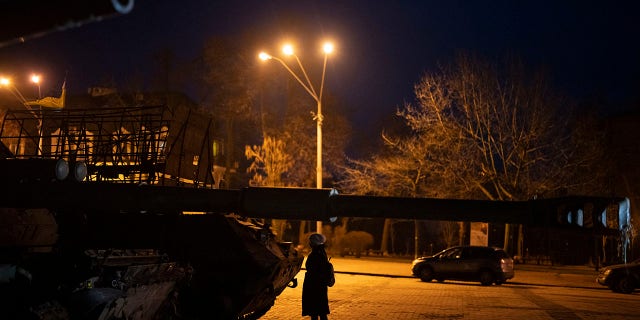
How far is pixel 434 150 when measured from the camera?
3167cm

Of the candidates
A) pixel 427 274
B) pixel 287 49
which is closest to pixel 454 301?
pixel 427 274

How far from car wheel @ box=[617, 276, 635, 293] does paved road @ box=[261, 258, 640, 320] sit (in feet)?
3.57

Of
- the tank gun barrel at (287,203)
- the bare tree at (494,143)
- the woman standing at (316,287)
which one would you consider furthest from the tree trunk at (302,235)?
the tank gun barrel at (287,203)

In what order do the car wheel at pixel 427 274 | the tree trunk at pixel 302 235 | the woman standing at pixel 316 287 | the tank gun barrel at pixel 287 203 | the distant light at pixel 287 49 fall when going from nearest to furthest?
the tank gun barrel at pixel 287 203 → the woman standing at pixel 316 287 → the distant light at pixel 287 49 → the car wheel at pixel 427 274 → the tree trunk at pixel 302 235

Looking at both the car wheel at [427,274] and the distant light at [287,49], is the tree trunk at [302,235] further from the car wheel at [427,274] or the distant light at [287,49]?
the distant light at [287,49]

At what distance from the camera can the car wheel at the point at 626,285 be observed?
2120 centimetres

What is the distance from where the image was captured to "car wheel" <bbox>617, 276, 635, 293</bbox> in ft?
69.6

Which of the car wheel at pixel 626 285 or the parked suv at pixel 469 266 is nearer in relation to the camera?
the car wheel at pixel 626 285

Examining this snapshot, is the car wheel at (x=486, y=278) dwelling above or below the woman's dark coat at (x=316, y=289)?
below

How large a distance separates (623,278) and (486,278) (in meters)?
4.45

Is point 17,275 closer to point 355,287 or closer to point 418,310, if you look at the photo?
point 418,310

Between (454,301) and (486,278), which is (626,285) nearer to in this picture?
(486,278)

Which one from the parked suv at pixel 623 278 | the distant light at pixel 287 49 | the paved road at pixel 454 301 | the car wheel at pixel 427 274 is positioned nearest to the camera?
the paved road at pixel 454 301

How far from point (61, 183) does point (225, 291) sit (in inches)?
114
